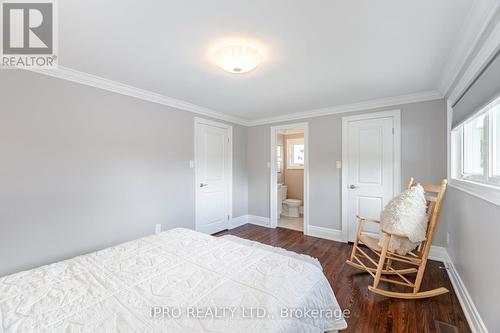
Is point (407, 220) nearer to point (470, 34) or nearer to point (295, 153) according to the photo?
point (470, 34)

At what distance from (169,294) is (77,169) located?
76.6 inches

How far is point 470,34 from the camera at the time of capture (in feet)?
5.04

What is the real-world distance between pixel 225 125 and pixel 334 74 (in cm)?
230

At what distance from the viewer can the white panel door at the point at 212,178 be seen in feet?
12.0

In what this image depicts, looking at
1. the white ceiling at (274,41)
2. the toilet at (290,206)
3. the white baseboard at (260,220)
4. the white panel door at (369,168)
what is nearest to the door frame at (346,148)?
the white panel door at (369,168)

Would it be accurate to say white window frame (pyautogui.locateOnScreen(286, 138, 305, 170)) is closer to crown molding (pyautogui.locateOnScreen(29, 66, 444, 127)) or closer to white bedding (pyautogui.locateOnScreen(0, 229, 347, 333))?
crown molding (pyautogui.locateOnScreen(29, 66, 444, 127))

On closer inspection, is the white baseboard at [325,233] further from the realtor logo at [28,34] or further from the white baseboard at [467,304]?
the realtor logo at [28,34]

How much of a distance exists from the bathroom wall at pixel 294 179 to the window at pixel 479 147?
3.36 m

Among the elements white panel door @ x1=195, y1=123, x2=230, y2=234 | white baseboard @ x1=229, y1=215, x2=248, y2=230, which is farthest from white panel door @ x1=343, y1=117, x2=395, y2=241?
white panel door @ x1=195, y1=123, x2=230, y2=234

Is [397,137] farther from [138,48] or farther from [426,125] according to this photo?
[138,48]

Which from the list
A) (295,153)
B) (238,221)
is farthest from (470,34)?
(295,153)

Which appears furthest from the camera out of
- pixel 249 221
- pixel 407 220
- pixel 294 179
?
pixel 294 179

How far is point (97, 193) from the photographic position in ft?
8.02

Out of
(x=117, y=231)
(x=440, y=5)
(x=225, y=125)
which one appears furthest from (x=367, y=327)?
(x=225, y=125)
